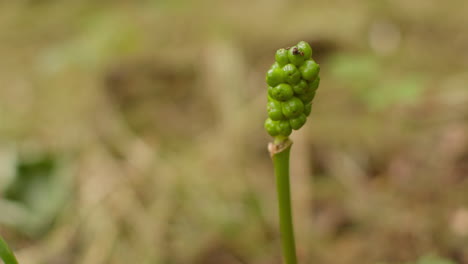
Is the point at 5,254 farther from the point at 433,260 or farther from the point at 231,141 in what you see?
the point at 231,141

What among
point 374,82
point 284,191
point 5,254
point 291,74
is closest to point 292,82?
point 291,74

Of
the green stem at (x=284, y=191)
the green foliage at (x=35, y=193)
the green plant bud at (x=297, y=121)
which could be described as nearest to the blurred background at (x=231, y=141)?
the green foliage at (x=35, y=193)

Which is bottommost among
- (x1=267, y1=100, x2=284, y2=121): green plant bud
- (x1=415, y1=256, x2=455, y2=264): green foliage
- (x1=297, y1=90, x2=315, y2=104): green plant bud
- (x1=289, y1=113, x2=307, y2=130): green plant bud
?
(x1=415, y1=256, x2=455, y2=264): green foliage

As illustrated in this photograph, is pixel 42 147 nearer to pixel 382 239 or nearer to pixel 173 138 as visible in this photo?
pixel 173 138

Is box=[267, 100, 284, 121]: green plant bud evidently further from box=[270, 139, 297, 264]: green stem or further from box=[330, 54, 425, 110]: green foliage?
box=[330, 54, 425, 110]: green foliage

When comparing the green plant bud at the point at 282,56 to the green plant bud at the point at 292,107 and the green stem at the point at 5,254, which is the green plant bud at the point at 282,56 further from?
the green stem at the point at 5,254

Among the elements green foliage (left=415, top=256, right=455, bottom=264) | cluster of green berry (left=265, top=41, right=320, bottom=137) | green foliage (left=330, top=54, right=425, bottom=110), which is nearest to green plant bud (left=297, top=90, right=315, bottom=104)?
cluster of green berry (left=265, top=41, right=320, bottom=137)
